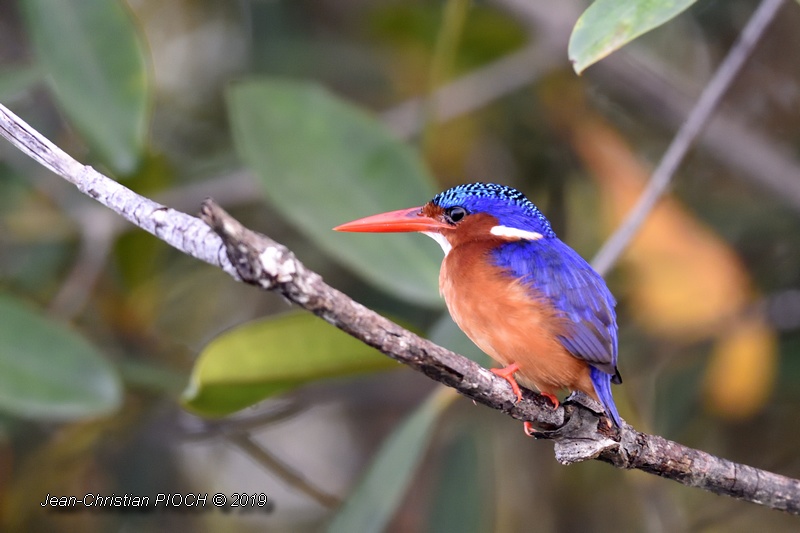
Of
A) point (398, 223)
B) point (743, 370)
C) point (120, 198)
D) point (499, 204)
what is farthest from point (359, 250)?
point (743, 370)

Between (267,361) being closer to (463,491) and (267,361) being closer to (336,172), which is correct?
(336,172)

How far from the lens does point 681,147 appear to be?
7.27ft

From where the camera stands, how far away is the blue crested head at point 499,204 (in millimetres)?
2111

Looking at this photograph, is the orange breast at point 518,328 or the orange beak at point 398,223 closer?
the orange breast at point 518,328

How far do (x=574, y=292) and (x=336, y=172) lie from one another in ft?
2.74

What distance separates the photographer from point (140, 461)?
121 inches

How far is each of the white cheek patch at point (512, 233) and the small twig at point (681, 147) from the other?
0.18m

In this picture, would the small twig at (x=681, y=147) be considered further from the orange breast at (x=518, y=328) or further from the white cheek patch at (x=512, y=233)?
the orange breast at (x=518, y=328)

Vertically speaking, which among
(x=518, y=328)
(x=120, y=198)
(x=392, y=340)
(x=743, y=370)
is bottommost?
(x=392, y=340)

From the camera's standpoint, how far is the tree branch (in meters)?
1.05

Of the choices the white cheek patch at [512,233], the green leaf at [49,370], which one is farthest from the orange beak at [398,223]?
the green leaf at [49,370]

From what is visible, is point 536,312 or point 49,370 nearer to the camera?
point 536,312

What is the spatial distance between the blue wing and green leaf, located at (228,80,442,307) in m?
0.43

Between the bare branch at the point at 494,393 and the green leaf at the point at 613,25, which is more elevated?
the green leaf at the point at 613,25
